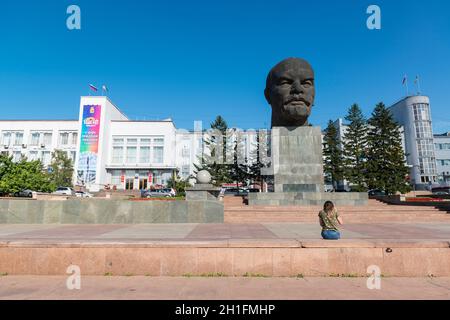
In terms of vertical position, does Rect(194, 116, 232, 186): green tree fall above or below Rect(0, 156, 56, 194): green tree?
above

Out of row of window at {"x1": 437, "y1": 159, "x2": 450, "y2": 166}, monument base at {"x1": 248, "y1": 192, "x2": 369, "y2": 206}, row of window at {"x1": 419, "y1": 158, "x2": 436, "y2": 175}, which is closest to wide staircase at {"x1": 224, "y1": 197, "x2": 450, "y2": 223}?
monument base at {"x1": 248, "y1": 192, "x2": 369, "y2": 206}

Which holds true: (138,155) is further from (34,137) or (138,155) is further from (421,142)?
(421,142)

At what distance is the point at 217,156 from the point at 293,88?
89.0 feet

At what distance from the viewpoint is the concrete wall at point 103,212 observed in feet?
37.1

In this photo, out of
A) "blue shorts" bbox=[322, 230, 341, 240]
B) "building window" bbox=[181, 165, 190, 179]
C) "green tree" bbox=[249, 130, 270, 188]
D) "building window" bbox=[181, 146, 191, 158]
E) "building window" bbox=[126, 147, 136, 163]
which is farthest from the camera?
"building window" bbox=[181, 146, 191, 158]

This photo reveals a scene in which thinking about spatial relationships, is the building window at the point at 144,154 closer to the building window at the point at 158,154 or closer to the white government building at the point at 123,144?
the white government building at the point at 123,144

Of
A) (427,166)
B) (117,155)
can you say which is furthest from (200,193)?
(427,166)

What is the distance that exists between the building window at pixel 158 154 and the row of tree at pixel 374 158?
32198mm

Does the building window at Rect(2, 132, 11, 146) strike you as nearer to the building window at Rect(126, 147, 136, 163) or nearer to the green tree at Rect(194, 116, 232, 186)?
the building window at Rect(126, 147, 136, 163)

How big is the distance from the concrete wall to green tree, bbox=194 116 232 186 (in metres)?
28.3

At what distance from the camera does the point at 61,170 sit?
1966 inches

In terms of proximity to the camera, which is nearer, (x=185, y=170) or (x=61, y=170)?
(x=61, y=170)

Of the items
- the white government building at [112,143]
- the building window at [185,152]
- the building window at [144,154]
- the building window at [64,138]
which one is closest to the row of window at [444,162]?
the white government building at [112,143]

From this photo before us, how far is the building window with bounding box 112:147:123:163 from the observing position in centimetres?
5702
